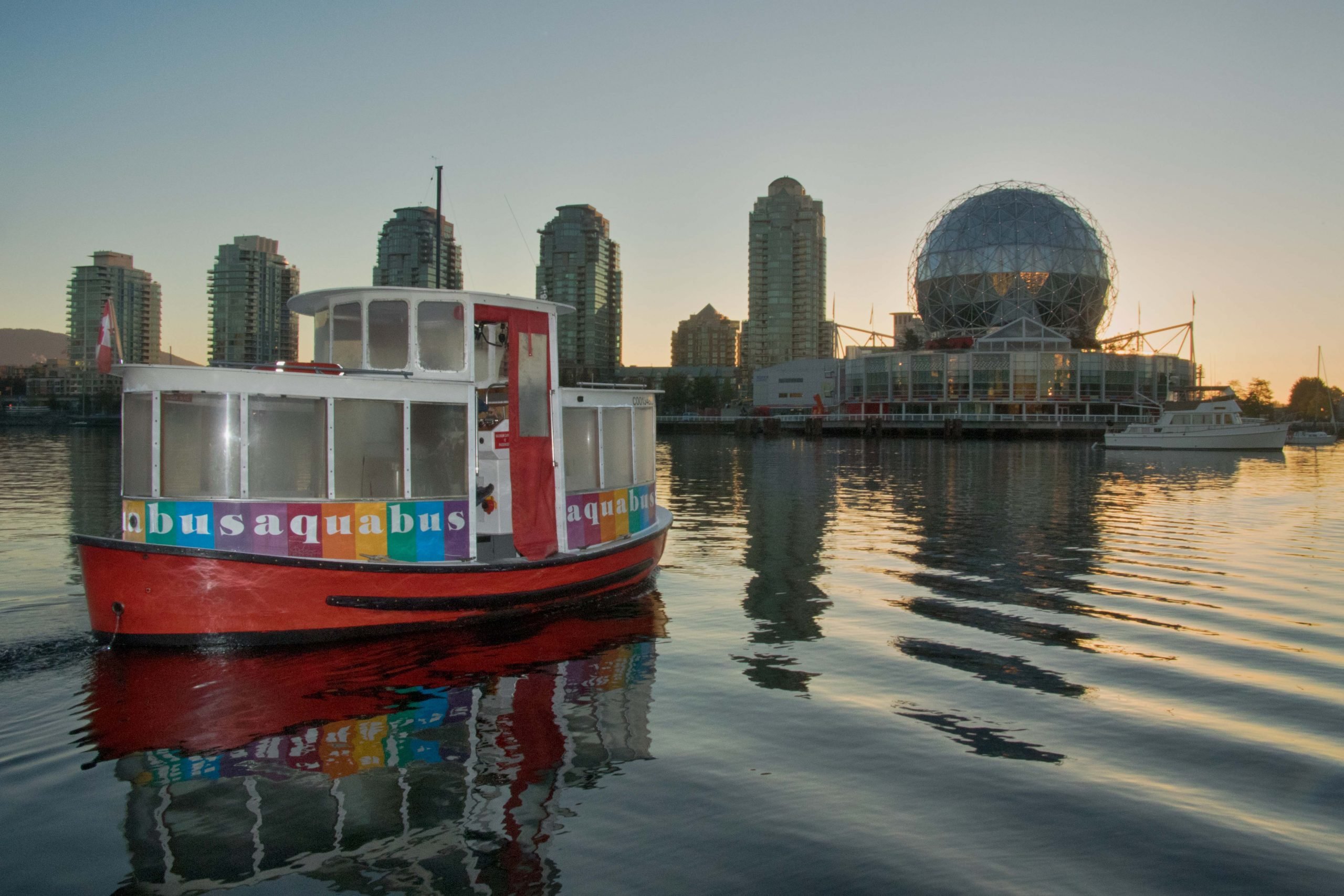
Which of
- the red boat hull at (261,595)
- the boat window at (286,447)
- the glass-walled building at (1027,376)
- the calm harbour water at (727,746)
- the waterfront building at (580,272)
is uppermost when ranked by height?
the waterfront building at (580,272)

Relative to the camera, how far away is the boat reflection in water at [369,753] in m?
6.01

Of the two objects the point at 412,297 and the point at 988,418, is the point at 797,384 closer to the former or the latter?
the point at 988,418

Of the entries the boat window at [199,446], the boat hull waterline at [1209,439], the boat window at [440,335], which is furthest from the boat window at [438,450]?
the boat hull waterline at [1209,439]

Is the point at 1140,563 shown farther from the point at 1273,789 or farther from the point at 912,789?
the point at 912,789

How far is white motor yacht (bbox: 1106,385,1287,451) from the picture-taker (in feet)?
229

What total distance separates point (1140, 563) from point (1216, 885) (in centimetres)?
1391

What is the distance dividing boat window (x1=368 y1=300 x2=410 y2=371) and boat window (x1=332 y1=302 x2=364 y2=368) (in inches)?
5.6

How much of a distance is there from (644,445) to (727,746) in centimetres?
880

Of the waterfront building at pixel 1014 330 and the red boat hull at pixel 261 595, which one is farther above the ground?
the waterfront building at pixel 1014 330

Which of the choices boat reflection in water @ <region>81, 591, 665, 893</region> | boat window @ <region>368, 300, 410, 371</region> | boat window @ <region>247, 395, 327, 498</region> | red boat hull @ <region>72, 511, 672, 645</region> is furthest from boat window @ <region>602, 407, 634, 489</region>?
boat window @ <region>247, 395, 327, 498</region>

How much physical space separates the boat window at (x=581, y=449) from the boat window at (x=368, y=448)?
288 cm

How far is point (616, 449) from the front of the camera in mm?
15500

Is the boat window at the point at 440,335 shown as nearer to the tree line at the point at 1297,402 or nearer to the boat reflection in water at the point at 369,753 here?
the boat reflection in water at the point at 369,753

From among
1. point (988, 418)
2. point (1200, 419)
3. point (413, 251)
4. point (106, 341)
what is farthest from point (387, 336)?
point (988, 418)
